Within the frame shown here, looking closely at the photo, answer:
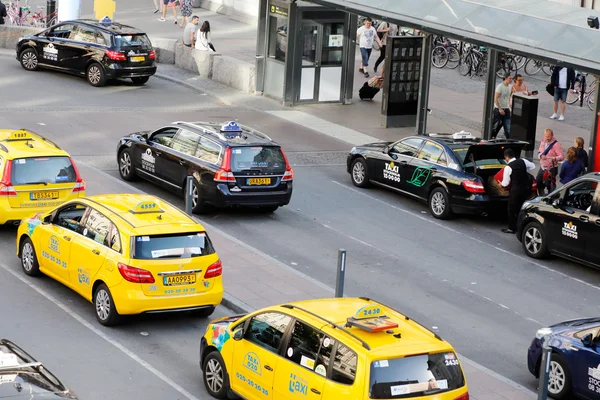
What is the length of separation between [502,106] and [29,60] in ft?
46.6

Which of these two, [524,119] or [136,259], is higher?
[524,119]

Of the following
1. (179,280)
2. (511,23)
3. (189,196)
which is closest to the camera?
(179,280)

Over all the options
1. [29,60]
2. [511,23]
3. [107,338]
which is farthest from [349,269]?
[29,60]

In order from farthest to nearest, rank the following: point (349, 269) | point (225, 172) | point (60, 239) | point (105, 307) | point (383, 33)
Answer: point (383, 33) < point (225, 172) < point (349, 269) < point (60, 239) < point (105, 307)

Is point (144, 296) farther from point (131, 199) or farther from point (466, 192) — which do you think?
point (466, 192)

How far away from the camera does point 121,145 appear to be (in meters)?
22.6

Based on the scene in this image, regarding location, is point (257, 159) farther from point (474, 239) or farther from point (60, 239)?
point (60, 239)

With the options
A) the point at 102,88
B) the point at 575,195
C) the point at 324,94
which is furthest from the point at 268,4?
the point at 575,195

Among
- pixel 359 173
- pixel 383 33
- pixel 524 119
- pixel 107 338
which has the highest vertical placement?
pixel 383 33

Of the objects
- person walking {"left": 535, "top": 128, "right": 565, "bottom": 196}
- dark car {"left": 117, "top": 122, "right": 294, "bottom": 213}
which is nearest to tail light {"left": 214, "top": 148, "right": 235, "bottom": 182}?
dark car {"left": 117, "top": 122, "right": 294, "bottom": 213}

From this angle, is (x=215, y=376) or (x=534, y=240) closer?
(x=215, y=376)

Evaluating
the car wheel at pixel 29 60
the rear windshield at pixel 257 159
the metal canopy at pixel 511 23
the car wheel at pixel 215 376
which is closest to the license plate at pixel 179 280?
the car wheel at pixel 215 376

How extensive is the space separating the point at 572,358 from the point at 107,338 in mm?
5760

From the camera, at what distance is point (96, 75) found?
3206cm
